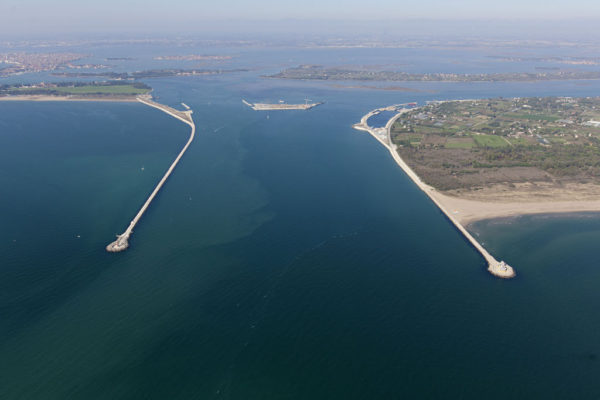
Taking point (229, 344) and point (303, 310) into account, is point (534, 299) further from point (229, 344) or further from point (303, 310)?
point (229, 344)

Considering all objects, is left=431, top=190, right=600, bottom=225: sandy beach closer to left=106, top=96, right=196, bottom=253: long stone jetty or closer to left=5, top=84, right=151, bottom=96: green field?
left=106, top=96, right=196, bottom=253: long stone jetty

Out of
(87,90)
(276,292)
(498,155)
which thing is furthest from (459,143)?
(87,90)

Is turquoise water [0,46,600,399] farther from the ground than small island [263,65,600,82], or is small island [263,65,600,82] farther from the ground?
small island [263,65,600,82]

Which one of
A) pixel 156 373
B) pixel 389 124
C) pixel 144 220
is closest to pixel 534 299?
pixel 156 373

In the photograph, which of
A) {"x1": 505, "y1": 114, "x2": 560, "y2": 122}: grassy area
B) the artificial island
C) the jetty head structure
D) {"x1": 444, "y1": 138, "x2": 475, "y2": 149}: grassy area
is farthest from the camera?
the jetty head structure

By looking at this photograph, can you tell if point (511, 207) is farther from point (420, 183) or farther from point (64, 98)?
point (64, 98)

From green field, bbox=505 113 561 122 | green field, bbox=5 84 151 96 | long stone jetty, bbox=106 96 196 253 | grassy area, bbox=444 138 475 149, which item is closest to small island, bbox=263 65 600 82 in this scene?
green field, bbox=5 84 151 96
